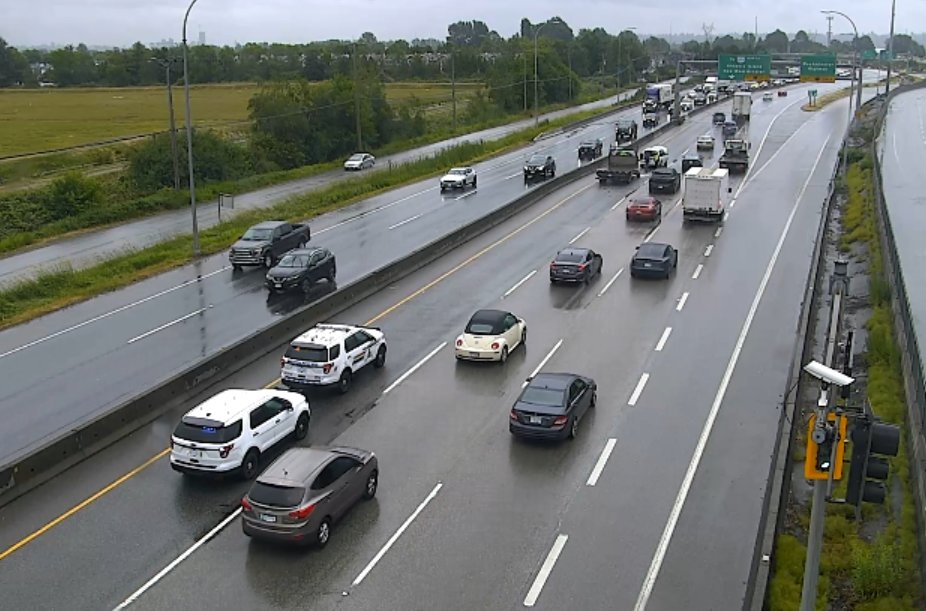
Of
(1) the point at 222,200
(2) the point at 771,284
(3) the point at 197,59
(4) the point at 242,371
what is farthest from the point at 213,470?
(3) the point at 197,59

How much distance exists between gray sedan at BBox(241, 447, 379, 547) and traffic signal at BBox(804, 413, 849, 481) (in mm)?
9637

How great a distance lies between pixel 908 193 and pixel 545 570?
210 feet

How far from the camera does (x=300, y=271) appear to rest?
3684cm

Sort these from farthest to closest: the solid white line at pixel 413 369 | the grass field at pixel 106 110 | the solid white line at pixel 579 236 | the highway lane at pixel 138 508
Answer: the grass field at pixel 106 110
the solid white line at pixel 579 236
the solid white line at pixel 413 369
the highway lane at pixel 138 508

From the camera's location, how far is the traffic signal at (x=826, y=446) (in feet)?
33.4

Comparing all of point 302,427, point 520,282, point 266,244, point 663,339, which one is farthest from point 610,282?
point 302,427

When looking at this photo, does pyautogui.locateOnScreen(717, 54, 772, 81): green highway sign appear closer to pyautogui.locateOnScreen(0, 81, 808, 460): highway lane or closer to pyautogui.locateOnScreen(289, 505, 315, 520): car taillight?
pyautogui.locateOnScreen(0, 81, 808, 460): highway lane

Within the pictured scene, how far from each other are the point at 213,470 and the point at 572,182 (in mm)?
46230

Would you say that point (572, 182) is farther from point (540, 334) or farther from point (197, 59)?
point (197, 59)

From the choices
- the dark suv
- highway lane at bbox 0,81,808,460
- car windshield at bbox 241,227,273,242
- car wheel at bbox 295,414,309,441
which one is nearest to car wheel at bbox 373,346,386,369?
car wheel at bbox 295,414,309,441

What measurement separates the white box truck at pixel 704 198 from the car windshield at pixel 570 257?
44.8 ft

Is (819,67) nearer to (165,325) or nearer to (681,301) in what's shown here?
(681,301)

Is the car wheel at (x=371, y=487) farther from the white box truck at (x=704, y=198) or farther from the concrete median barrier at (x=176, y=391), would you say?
the white box truck at (x=704, y=198)

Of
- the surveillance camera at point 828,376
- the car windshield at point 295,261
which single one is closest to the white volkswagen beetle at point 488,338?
the car windshield at point 295,261
